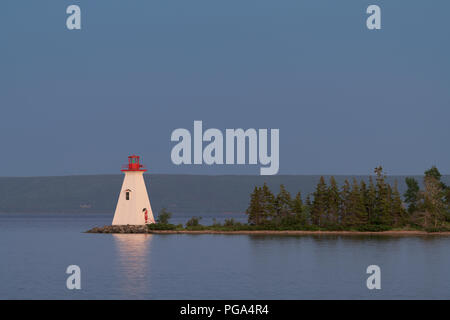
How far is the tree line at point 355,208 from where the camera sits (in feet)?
270

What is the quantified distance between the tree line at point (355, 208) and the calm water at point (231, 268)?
4.68 meters

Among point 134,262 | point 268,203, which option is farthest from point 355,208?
point 134,262

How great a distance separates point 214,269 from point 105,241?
29816mm

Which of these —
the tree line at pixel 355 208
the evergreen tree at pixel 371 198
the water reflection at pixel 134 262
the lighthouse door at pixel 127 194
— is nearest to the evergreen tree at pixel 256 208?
the tree line at pixel 355 208

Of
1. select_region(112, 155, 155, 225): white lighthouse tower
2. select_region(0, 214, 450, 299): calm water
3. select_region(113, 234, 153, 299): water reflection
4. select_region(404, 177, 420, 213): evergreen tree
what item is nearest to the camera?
select_region(0, 214, 450, 299): calm water

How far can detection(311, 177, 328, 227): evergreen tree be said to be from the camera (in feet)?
272

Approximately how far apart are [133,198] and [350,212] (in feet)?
86.6

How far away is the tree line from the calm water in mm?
4684

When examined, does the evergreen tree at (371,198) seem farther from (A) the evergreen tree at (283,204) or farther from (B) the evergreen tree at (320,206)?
(A) the evergreen tree at (283,204)

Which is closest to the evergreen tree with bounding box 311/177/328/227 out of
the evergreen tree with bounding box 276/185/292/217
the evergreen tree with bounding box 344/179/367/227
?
the evergreen tree with bounding box 344/179/367/227

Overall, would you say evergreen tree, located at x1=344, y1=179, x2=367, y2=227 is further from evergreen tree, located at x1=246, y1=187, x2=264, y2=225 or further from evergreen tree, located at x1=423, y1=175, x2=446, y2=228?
evergreen tree, located at x1=246, y1=187, x2=264, y2=225

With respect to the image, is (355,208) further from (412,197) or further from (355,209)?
(412,197)
